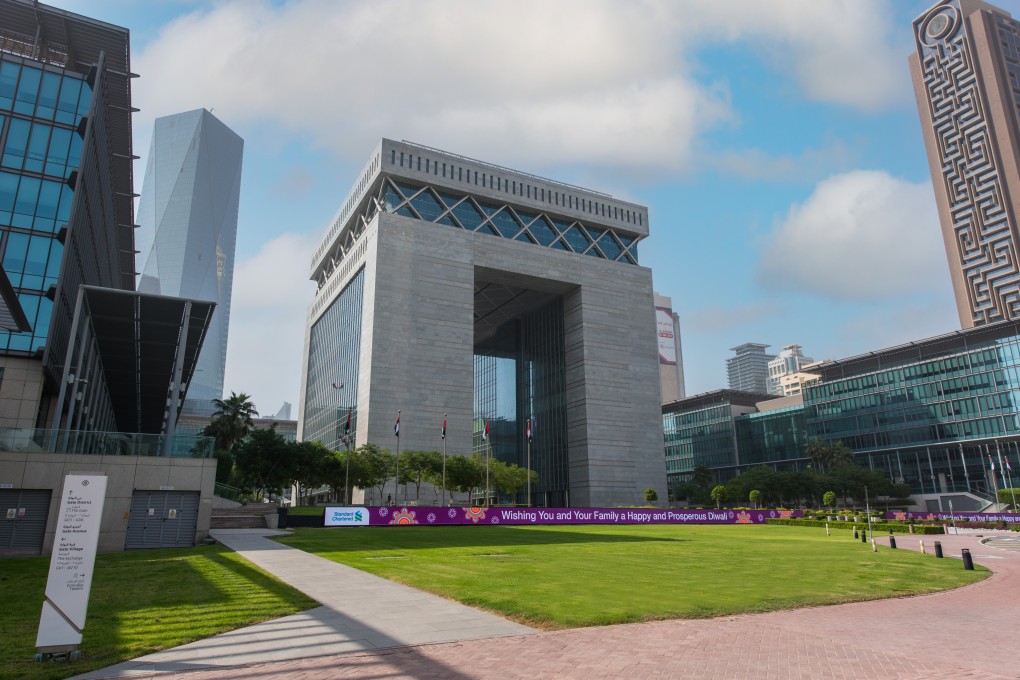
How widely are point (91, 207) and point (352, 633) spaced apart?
163 feet

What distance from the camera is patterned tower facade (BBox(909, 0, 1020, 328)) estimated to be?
430 ft

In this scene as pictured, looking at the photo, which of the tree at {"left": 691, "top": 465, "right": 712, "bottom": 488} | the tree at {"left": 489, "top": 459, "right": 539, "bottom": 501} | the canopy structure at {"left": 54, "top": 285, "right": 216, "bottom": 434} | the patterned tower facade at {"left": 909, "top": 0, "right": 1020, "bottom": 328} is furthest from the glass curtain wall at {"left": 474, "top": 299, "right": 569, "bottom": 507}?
the patterned tower facade at {"left": 909, "top": 0, "right": 1020, "bottom": 328}

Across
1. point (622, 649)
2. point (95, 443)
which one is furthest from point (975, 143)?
point (95, 443)

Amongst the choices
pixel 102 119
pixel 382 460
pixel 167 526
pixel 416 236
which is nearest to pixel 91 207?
pixel 102 119

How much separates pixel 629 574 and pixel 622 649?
10371 mm

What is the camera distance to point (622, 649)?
11047 mm

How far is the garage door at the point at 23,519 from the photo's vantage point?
2831 cm

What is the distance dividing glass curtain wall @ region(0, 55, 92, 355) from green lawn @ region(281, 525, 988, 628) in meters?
22.7

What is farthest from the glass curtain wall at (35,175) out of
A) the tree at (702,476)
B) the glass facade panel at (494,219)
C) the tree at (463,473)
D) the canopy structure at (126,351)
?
the tree at (702,476)

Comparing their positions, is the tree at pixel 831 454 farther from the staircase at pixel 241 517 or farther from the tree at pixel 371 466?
the staircase at pixel 241 517

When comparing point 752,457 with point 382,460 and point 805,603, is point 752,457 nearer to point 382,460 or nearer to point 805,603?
point 382,460

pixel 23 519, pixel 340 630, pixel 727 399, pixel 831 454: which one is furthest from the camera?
pixel 727 399

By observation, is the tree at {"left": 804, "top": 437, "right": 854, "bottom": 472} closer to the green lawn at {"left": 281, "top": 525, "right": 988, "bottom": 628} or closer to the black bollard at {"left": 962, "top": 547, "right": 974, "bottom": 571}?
the green lawn at {"left": 281, "top": 525, "right": 988, "bottom": 628}

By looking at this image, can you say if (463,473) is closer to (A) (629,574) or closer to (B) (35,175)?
(B) (35,175)
